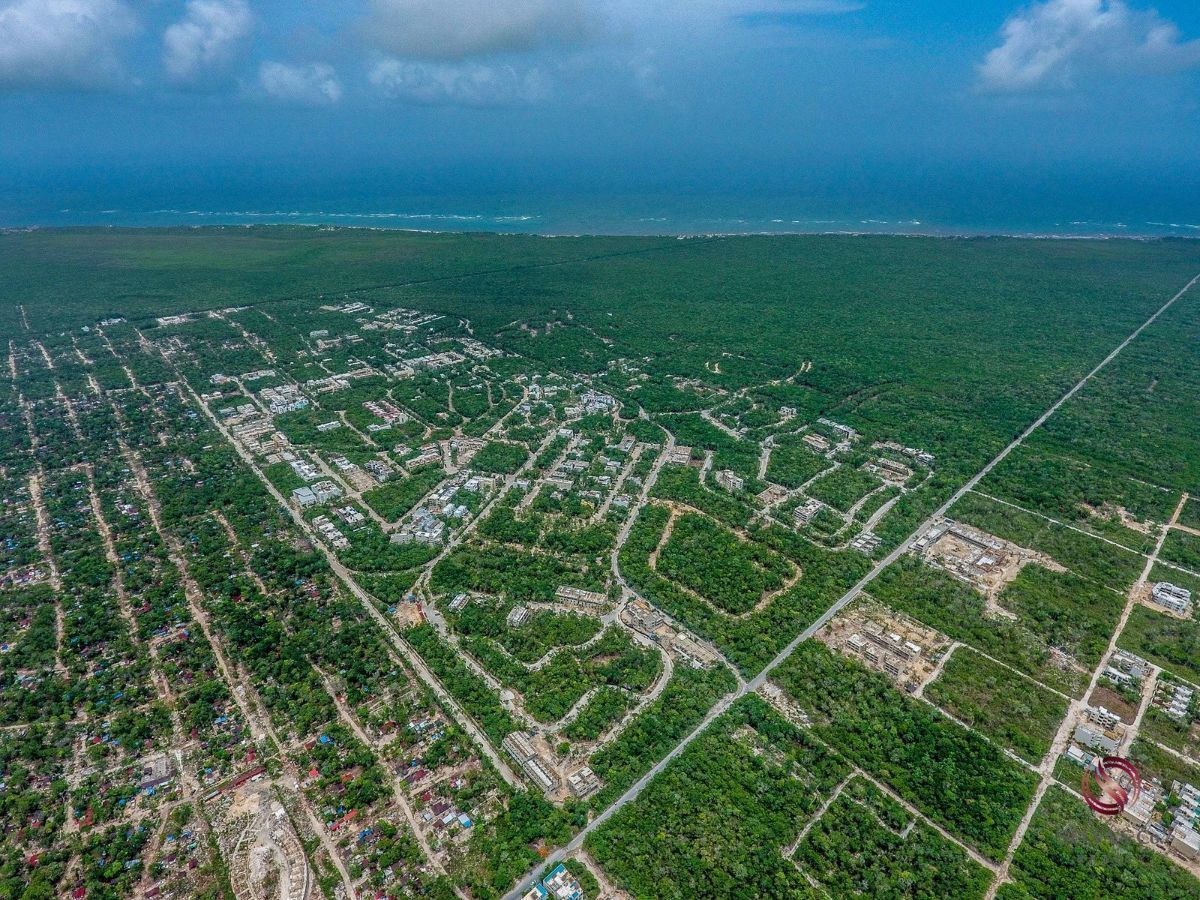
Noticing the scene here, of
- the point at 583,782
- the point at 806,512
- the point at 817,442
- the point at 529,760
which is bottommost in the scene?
the point at 583,782

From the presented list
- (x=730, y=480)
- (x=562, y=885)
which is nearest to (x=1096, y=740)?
(x=562, y=885)

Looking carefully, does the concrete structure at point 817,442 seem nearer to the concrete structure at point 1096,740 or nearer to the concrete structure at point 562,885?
the concrete structure at point 1096,740

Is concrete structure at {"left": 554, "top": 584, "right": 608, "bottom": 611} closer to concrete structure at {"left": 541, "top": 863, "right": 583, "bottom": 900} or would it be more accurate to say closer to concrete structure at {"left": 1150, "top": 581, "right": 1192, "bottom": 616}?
concrete structure at {"left": 541, "top": 863, "right": 583, "bottom": 900}

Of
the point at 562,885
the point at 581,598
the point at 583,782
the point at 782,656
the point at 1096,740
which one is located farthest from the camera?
the point at 581,598

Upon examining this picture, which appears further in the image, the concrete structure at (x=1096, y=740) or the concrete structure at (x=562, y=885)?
the concrete structure at (x=1096, y=740)

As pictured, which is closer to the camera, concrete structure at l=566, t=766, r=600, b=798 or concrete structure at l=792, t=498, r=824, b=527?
concrete structure at l=566, t=766, r=600, b=798

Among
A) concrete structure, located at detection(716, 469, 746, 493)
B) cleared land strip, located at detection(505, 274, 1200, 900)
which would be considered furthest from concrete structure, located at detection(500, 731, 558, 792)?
concrete structure, located at detection(716, 469, 746, 493)

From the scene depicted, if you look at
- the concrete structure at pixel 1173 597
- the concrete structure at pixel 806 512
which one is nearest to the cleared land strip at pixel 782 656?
the concrete structure at pixel 806 512

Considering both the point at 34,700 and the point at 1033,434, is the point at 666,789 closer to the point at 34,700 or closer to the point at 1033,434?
the point at 34,700

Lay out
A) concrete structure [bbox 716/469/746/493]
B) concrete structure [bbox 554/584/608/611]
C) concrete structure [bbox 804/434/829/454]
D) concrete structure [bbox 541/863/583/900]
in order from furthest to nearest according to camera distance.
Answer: concrete structure [bbox 804/434/829/454], concrete structure [bbox 716/469/746/493], concrete structure [bbox 554/584/608/611], concrete structure [bbox 541/863/583/900]

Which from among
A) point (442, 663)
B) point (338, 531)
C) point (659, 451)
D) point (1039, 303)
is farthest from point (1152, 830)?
point (1039, 303)

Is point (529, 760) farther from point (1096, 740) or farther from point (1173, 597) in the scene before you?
point (1173, 597)
